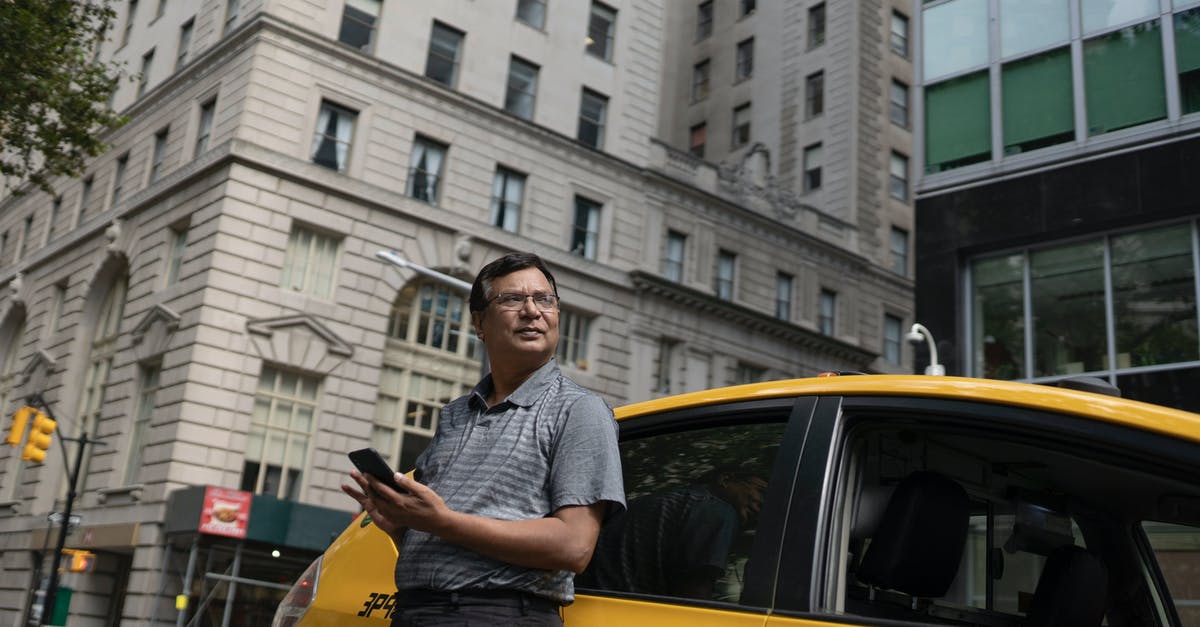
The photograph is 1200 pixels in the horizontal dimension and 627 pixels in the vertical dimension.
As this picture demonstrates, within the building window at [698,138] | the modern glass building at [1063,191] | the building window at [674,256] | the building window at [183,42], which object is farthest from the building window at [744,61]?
the modern glass building at [1063,191]

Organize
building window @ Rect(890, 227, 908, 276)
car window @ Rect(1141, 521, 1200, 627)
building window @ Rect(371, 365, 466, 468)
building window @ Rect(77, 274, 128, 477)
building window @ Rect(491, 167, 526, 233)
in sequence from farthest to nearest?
building window @ Rect(890, 227, 908, 276) < building window @ Rect(491, 167, 526, 233) < building window @ Rect(77, 274, 128, 477) < building window @ Rect(371, 365, 466, 468) < car window @ Rect(1141, 521, 1200, 627)

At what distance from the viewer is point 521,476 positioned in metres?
2.40

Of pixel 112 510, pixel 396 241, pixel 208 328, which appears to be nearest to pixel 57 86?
pixel 208 328

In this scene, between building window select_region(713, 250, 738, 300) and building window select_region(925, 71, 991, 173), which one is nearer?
building window select_region(925, 71, 991, 173)

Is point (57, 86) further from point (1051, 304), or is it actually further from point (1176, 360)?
point (1176, 360)

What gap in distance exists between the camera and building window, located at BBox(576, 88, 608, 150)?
3319 cm

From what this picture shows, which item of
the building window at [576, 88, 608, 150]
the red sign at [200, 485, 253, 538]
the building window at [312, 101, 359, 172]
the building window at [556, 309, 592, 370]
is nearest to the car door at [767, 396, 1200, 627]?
the red sign at [200, 485, 253, 538]

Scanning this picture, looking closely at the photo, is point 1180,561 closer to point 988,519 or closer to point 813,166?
point 988,519

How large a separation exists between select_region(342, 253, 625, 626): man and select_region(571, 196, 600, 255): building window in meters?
29.5

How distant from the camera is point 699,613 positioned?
242 cm

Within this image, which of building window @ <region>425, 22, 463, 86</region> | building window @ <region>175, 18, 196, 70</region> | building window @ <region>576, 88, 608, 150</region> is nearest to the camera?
building window @ <region>425, 22, 463, 86</region>

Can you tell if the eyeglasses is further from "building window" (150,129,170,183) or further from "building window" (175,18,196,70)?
"building window" (175,18,196,70)

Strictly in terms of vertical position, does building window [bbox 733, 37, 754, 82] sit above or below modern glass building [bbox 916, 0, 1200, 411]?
above

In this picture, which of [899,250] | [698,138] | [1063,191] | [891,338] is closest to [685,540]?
[1063,191]
